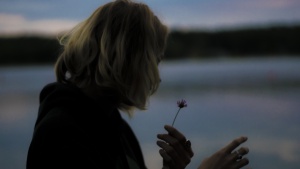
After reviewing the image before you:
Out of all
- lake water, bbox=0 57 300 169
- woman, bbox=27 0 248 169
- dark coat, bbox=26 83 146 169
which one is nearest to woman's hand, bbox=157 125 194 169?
woman, bbox=27 0 248 169

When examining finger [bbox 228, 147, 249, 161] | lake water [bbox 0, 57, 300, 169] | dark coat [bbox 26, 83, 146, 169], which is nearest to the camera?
dark coat [bbox 26, 83, 146, 169]

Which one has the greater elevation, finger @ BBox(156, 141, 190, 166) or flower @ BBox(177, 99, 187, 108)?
flower @ BBox(177, 99, 187, 108)

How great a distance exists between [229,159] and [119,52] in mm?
367

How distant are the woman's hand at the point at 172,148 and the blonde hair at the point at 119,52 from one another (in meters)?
0.12

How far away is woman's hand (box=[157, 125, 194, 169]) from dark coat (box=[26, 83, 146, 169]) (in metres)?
0.11

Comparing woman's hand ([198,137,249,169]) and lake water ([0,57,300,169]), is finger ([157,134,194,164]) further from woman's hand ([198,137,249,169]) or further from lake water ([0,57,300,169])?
lake water ([0,57,300,169])

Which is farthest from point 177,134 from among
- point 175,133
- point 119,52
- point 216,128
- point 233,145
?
point 216,128

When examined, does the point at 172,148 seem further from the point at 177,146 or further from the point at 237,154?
the point at 237,154

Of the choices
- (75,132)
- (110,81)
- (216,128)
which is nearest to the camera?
(75,132)

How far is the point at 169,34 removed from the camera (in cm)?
127

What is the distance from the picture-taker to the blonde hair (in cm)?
116

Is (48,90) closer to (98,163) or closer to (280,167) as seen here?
(98,163)

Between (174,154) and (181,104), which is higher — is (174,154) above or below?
below

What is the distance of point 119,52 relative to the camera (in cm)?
115
